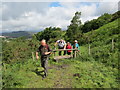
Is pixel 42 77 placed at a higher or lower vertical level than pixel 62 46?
lower

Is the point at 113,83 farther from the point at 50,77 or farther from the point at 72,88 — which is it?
the point at 50,77

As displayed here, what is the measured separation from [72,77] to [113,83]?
194 cm

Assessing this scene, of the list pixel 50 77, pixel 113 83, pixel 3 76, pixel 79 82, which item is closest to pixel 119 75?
pixel 113 83

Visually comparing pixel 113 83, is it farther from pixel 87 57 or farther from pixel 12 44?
pixel 12 44

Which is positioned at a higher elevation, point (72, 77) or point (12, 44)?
point (12, 44)

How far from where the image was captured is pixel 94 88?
5066 millimetres

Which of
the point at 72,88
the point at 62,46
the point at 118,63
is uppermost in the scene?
the point at 62,46

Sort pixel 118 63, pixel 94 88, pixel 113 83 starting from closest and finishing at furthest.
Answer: pixel 94 88 → pixel 113 83 → pixel 118 63

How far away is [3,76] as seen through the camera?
19.6ft

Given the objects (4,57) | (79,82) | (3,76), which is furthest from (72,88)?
(4,57)

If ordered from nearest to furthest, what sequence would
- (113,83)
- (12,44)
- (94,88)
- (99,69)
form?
(94,88)
(113,83)
(99,69)
(12,44)

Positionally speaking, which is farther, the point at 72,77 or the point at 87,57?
the point at 87,57

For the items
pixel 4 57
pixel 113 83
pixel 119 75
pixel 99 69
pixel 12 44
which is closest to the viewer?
pixel 113 83

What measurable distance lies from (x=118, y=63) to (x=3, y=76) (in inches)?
276
